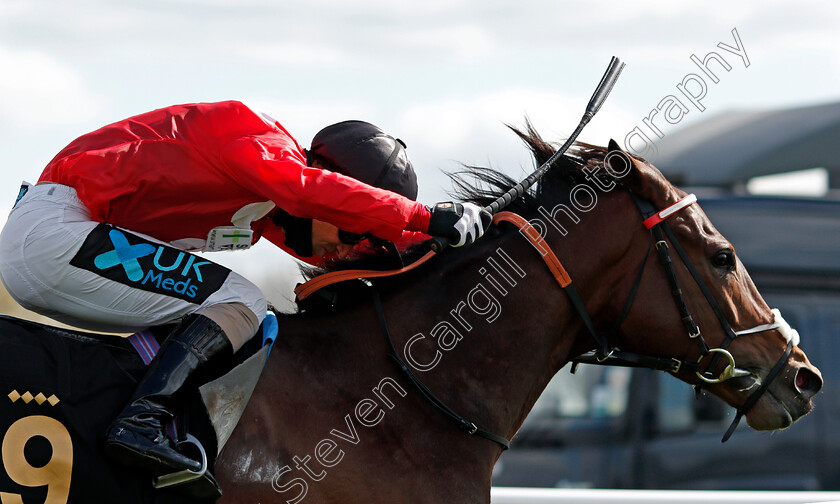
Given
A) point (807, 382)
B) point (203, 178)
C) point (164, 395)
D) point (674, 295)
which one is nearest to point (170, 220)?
point (203, 178)

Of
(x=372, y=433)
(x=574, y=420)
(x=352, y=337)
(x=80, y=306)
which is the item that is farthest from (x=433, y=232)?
(x=574, y=420)

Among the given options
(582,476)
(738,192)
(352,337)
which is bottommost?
(582,476)

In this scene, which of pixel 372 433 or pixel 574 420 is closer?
pixel 372 433

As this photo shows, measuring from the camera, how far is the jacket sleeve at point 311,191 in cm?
278

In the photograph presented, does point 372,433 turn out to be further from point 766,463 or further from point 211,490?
point 766,463

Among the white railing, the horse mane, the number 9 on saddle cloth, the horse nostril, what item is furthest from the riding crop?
the white railing

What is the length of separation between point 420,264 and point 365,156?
16.4 inches

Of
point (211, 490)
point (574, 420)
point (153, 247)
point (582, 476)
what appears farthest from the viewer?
point (574, 420)

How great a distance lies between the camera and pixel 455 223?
2.92 meters

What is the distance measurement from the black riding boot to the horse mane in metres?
0.67

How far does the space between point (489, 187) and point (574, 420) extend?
163 inches

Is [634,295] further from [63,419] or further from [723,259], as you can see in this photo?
[63,419]

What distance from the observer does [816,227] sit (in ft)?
20.2

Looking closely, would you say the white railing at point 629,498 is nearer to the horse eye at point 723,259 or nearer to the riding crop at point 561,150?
the horse eye at point 723,259
